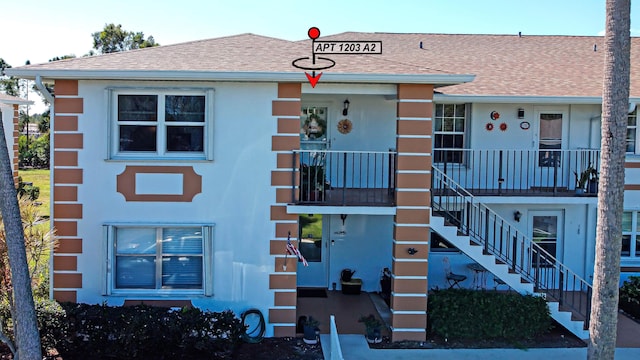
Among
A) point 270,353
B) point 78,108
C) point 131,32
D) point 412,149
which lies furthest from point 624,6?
point 131,32

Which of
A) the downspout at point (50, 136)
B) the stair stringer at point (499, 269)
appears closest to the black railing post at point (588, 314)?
the stair stringer at point (499, 269)

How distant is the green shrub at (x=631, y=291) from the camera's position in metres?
12.8

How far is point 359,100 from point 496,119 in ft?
10.5

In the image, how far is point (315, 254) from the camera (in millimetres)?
14328

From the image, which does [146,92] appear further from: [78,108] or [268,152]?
[268,152]

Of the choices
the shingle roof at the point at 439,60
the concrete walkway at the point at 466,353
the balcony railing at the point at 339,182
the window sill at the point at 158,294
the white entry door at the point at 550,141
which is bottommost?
the concrete walkway at the point at 466,353

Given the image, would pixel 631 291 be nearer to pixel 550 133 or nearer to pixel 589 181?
pixel 589 181

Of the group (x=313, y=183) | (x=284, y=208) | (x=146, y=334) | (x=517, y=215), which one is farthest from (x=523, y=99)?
(x=146, y=334)

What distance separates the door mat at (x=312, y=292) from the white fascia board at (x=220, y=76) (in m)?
5.38

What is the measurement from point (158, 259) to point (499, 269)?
20.9 ft

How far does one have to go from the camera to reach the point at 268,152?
1091 cm

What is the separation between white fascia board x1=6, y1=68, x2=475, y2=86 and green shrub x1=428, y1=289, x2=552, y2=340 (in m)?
4.04

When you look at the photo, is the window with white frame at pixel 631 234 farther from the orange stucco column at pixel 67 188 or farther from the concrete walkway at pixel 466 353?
the orange stucco column at pixel 67 188

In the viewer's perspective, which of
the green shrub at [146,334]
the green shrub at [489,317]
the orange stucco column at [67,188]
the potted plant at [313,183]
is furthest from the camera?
the potted plant at [313,183]
